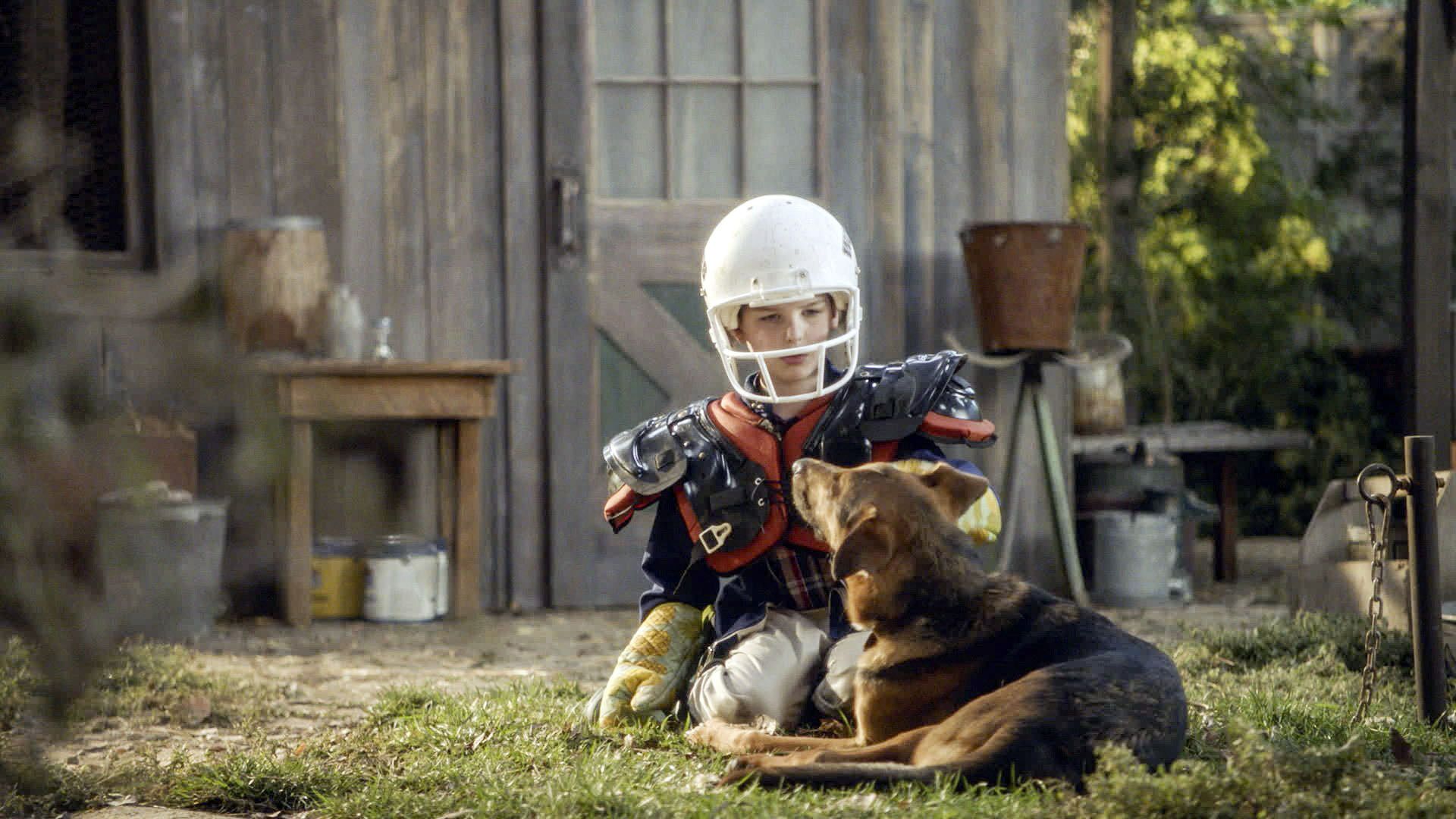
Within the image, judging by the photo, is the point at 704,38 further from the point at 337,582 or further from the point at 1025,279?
the point at 337,582

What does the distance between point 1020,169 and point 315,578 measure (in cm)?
351

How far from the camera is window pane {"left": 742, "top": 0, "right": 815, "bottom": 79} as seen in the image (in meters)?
7.01

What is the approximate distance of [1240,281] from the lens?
10.9 m

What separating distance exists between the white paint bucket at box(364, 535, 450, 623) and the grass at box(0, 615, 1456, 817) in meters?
1.76

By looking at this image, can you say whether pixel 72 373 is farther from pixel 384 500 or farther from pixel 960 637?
pixel 960 637

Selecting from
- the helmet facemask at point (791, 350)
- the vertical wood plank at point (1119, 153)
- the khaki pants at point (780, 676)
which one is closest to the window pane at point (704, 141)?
the helmet facemask at point (791, 350)

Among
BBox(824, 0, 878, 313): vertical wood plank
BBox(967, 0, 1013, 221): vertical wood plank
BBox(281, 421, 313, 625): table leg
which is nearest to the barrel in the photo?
BBox(281, 421, 313, 625): table leg

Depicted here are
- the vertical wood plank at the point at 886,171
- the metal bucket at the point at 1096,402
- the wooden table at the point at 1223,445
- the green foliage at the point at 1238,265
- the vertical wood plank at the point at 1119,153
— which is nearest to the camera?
the vertical wood plank at the point at 886,171

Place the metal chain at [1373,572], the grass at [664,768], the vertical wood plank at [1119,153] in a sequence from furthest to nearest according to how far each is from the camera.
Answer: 1. the vertical wood plank at [1119,153]
2. the metal chain at [1373,572]
3. the grass at [664,768]

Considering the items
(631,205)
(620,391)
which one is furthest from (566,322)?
(631,205)

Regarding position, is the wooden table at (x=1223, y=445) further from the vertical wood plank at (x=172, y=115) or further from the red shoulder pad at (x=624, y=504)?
the red shoulder pad at (x=624, y=504)

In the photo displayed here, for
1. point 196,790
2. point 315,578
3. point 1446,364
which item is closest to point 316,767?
point 196,790

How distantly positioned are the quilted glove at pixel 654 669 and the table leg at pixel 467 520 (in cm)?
→ 275

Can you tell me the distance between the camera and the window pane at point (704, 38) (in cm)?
695
